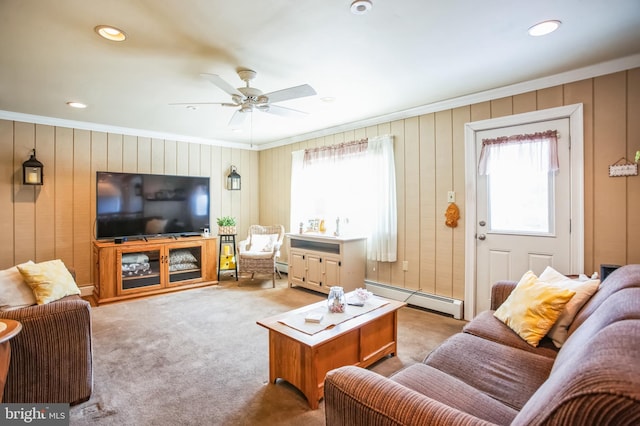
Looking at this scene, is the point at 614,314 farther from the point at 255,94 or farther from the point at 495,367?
the point at 255,94

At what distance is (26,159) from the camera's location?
166 inches

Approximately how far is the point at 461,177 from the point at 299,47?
226 centimetres

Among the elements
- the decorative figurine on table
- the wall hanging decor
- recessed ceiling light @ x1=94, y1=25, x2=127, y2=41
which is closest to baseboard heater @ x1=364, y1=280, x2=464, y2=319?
the decorative figurine on table

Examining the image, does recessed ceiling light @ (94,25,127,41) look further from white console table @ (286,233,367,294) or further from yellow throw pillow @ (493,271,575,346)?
yellow throw pillow @ (493,271,575,346)

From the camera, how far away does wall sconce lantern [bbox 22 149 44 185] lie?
410cm

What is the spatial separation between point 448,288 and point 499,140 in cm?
171

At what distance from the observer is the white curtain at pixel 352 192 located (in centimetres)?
425

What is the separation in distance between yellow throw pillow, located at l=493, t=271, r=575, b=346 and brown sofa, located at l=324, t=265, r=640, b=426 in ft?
0.20

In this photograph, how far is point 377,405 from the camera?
3.63ft

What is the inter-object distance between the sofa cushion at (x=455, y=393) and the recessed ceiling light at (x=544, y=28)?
2.28 meters

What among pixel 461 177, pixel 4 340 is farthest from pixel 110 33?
pixel 461 177

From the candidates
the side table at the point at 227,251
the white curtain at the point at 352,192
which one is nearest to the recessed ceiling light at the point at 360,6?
the white curtain at the point at 352,192

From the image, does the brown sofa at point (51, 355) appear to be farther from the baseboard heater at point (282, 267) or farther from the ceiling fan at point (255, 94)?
the baseboard heater at point (282, 267)

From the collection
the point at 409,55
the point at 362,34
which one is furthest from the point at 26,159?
the point at 409,55
